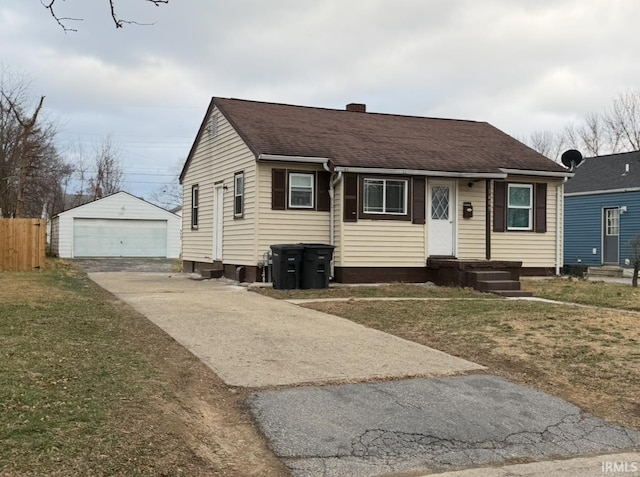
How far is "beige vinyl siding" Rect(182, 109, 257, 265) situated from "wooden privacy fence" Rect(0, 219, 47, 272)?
16.2ft

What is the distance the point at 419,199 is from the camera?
16.0m

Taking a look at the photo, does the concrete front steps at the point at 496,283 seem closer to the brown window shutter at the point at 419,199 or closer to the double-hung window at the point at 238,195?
the brown window shutter at the point at 419,199

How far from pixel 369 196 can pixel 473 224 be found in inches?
125

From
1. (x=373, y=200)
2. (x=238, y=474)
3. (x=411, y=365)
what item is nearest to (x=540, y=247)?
(x=373, y=200)

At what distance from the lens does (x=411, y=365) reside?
6820 mm

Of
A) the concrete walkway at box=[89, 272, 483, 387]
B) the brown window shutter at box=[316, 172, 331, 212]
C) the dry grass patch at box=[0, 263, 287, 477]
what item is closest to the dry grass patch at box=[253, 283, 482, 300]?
the concrete walkway at box=[89, 272, 483, 387]

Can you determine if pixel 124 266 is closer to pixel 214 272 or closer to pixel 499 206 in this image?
pixel 214 272

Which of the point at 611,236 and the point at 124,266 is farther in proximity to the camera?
the point at 124,266

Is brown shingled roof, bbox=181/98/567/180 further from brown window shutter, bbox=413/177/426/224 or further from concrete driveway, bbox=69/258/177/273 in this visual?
concrete driveway, bbox=69/258/177/273

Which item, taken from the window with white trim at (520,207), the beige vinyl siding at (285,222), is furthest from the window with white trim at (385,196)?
the window with white trim at (520,207)

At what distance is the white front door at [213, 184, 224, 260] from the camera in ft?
59.1

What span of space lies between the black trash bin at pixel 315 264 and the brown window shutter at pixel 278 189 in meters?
1.69

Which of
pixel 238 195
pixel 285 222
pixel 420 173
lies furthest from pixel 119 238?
pixel 420 173

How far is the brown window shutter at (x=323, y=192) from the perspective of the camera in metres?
15.8
